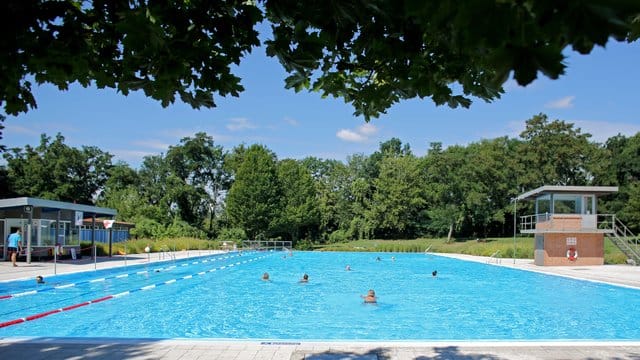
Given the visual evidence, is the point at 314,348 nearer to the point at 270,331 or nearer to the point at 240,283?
the point at 270,331

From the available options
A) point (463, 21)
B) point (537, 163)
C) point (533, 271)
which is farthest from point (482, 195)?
point (463, 21)

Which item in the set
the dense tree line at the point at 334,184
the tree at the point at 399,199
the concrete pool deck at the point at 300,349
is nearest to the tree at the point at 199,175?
the dense tree line at the point at 334,184

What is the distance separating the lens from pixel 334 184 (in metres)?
73.7

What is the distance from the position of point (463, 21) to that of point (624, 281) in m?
19.4

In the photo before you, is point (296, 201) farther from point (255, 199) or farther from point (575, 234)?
point (575, 234)

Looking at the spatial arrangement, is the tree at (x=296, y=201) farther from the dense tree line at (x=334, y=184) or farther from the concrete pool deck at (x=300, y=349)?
the concrete pool deck at (x=300, y=349)

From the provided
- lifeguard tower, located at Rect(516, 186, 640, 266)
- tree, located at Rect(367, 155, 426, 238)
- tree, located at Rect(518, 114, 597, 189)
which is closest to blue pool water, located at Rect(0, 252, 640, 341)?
lifeguard tower, located at Rect(516, 186, 640, 266)

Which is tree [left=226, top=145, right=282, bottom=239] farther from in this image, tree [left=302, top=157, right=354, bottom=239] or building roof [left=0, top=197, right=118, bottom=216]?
building roof [left=0, top=197, right=118, bottom=216]

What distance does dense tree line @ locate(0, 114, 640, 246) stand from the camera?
→ 176 feet

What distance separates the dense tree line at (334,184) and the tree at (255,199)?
116 millimetres

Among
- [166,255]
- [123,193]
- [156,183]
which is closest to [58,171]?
[123,193]

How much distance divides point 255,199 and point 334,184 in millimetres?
20584

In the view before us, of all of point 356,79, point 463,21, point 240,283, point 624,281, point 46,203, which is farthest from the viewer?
point 46,203

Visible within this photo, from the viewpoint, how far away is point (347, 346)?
6.94 metres
